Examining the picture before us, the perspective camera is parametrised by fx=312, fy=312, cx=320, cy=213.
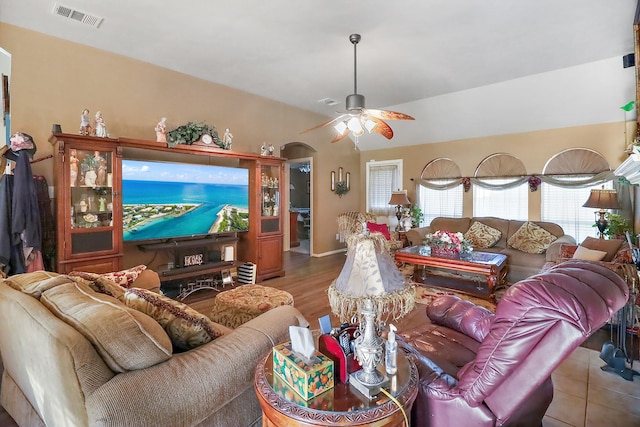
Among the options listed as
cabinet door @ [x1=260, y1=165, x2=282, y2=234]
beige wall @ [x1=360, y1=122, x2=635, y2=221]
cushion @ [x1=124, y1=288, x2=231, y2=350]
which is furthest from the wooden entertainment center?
beige wall @ [x1=360, y1=122, x2=635, y2=221]

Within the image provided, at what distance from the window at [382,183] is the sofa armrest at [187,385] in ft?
20.5

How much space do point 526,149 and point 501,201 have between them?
101cm

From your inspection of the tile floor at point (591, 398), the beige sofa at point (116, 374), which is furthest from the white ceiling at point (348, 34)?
the tile floor at point (591, 398)

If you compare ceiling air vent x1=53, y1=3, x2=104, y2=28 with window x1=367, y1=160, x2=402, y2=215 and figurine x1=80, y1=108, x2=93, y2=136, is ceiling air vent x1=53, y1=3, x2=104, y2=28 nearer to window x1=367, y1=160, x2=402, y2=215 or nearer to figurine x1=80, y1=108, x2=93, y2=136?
figurine x1=80, y1=108, x2=93, y2=136

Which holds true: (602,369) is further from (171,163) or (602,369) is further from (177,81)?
(177,81)

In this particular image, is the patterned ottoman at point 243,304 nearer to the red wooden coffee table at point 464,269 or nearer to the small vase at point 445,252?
the red wooden coffee table at point 464,269

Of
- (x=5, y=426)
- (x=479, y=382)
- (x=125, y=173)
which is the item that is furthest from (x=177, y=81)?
(x=479, y=382)

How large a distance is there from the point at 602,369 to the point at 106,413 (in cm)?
323

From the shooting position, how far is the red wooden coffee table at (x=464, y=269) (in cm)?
390

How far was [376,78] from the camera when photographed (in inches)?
183

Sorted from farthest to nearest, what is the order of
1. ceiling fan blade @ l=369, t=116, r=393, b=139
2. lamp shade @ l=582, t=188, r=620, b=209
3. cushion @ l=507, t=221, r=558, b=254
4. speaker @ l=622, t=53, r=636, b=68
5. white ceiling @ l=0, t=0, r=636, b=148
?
1. cushion @ l=507, t=221, r=558, b=254
2. lamp shade @ l=582, t=188, r=620, b=209
3. speaker @ l=622, t=53, r=636, b=68
4. ceiling fan blade @ l=369, t=116, r=393, b=139
5. white ceiling @ l=0, t=0, r=636, b=148

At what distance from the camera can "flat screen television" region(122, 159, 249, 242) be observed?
3.76m

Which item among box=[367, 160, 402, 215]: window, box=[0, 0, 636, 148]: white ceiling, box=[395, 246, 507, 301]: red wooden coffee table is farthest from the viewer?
box=[367, 160, 402, 215]: window

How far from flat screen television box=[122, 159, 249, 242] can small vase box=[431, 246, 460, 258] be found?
285 cm
